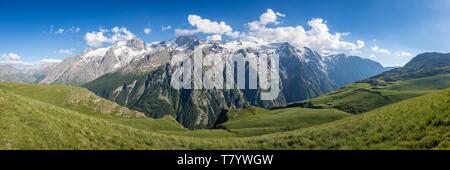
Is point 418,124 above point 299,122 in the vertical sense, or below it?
above

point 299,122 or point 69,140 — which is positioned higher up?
point 69,140

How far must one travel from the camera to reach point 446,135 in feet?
79.6

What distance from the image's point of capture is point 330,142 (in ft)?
110
